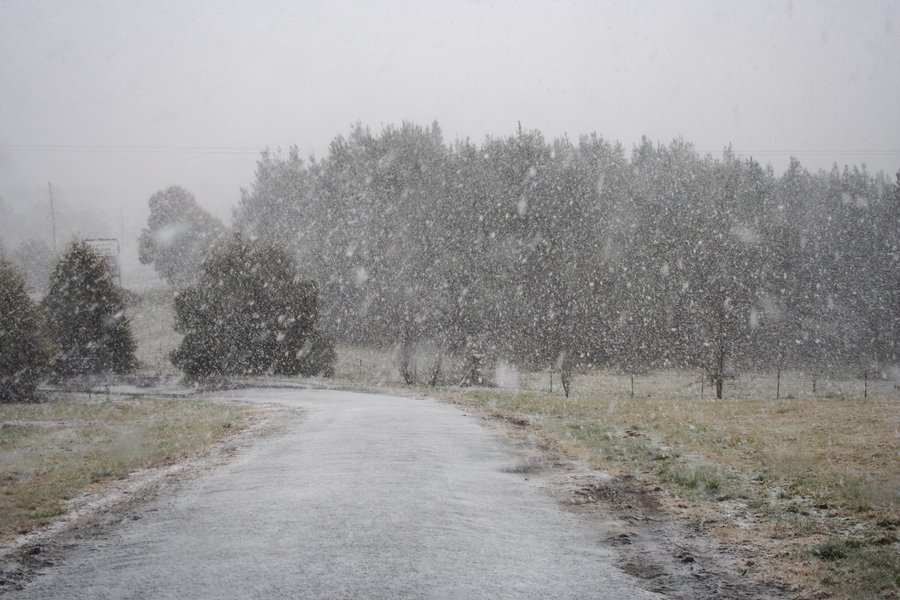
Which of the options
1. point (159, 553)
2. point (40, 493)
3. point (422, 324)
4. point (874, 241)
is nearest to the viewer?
point (159, 553)

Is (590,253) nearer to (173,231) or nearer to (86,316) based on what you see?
(86,316)

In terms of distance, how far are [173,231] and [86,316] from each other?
186 ft

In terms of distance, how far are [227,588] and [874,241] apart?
74.7 metres

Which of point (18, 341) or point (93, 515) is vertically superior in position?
point (18, 341)

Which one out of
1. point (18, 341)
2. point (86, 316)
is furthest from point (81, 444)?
point (86, 316)

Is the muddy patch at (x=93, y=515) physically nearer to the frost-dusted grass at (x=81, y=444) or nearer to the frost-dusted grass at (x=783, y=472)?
the frost-dusted grass at (x=81, y=444)

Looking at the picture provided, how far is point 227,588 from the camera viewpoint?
18.9 ft

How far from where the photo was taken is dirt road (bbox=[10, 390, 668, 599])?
19.3 feet

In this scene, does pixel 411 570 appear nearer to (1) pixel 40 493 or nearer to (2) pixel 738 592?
(2) pixel 738 592

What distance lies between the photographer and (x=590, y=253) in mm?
59094

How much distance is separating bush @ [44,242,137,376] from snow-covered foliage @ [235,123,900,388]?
13860mm

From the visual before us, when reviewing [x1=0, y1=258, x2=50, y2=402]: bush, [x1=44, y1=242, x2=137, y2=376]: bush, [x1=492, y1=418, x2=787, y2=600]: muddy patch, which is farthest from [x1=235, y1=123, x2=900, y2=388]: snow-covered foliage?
[x1=492, y1=418, x2=787, y2=600]: muddy patch

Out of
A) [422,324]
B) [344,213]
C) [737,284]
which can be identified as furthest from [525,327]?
[344,213]

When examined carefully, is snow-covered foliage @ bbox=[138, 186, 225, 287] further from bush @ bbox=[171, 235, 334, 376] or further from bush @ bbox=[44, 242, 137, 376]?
bush @ bbox=[44, 242, 137, 376]
